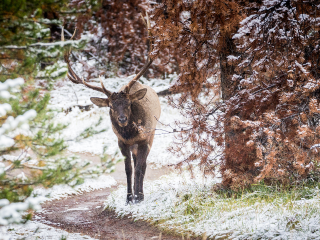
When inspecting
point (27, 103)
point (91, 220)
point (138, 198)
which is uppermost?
point (27, 103)

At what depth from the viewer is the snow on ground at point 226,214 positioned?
3.80 m

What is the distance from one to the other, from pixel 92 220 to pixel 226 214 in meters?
2.84

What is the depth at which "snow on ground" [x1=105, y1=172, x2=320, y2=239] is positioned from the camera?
3797mm

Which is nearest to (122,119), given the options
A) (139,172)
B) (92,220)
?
(139,172)

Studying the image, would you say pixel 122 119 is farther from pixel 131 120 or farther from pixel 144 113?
pixel 144 113

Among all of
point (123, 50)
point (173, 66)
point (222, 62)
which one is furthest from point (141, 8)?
point (222, 62)

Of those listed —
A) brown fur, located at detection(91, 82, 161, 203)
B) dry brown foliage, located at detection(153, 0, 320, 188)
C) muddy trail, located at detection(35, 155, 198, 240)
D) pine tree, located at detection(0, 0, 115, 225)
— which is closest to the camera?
pine tree, located at detection(0, 0, 115, 225)

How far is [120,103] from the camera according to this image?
20.2 feet

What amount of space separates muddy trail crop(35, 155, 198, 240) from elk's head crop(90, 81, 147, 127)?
1866 millimetres

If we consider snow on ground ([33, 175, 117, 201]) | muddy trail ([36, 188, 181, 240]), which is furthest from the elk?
snow on ground ([33, 175, 117, 201])

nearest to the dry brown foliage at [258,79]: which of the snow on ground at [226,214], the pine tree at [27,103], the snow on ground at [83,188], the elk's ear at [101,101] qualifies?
the snow on ground at [226,214]

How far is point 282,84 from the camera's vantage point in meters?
4.66

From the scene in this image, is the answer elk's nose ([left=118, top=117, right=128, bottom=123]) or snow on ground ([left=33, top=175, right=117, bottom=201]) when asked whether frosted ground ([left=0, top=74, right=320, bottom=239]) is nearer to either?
elk's nose ([left=118, top=117, right=128, bottom=123])

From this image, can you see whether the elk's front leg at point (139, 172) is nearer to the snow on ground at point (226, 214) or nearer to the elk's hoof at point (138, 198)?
the elk's hoof at point (138, 198)
